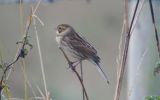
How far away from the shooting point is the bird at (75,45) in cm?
290

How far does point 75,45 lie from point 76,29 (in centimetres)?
691

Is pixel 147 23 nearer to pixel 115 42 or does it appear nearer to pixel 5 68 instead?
pixel 5 68

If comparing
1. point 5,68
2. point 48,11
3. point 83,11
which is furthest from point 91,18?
point 5,68

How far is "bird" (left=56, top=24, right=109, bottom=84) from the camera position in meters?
2.90

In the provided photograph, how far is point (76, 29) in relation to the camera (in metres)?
9.88

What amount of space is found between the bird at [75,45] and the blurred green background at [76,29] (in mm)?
5281

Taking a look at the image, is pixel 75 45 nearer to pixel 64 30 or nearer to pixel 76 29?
pixel 64 30

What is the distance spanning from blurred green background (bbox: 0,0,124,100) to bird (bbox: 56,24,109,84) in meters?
5.28

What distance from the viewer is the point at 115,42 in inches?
386

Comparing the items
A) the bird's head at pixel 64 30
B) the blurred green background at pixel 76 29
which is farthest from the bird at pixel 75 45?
the blurred green background at pixel 76 29

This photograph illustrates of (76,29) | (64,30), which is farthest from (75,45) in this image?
(76,29)

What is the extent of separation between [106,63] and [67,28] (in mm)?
6378

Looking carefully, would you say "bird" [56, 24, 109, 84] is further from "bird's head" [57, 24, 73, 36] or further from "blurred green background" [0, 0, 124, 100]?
"blurred green background" [0, 0, 124, 100]

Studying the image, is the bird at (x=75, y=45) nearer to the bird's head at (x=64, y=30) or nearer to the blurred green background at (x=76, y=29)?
the bird's head at (x=64, y=30)
